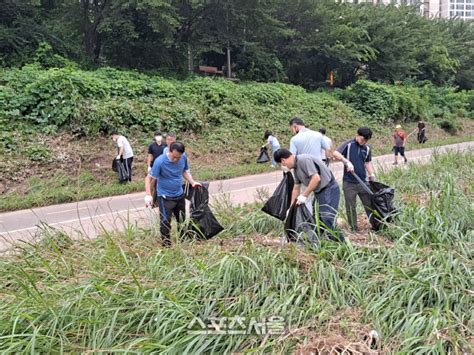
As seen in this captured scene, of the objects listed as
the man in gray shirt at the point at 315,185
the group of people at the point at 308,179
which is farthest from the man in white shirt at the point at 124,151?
the man in gray shirt at the point at 315,185

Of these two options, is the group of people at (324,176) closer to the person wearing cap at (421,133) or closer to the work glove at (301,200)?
the work glove at (301,200)

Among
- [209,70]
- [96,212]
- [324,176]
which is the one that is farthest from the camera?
[209,70]

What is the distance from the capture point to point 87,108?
1266 cm

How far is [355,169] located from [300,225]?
169 cm

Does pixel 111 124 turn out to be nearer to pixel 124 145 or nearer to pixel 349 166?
pixel 124 145

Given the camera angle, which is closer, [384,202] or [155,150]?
[384,202]

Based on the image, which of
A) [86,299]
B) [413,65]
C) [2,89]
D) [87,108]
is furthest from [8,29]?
[413,65]

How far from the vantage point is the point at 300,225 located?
4375mm

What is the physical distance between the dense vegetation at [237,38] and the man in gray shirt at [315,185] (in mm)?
14380

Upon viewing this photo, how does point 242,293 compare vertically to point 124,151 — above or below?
below

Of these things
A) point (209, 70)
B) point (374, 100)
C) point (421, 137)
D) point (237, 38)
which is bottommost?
point (421, 137)

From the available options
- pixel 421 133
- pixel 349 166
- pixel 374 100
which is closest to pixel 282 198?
pixel 349 166

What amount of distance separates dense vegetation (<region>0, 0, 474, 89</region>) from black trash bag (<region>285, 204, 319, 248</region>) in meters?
14.7

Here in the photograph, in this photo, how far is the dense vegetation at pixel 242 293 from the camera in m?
2.96
